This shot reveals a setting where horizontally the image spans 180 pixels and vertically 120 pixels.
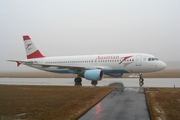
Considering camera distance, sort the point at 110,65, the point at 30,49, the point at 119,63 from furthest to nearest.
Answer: the point at 30,49
the point at 110,65
the point at 119,63

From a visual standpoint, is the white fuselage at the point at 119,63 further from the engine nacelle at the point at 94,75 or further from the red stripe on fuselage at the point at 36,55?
the red stripe on fuselage at the point at 36,55

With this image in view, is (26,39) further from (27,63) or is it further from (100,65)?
(100,65)

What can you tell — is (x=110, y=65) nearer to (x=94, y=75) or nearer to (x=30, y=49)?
(x=94, y=75)

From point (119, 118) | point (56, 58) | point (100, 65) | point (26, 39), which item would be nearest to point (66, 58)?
point (56, 58)

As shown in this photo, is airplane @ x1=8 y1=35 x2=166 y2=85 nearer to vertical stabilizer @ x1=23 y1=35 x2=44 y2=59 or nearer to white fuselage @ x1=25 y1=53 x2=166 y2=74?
white fuselage @ x1=25 y1=53 x2=166 y2=74

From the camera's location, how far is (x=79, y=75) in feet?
85.9

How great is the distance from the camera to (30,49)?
32875mm

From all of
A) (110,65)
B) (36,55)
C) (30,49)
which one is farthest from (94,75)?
A: (30,49)

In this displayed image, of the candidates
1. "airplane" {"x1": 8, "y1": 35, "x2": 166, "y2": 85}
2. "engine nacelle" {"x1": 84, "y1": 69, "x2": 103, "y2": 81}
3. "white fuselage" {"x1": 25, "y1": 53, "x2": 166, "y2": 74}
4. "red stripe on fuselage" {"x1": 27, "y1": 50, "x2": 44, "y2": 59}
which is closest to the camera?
"engine nacelle" {"x1": 84, "y1": 69, "x2": 103, "y2": 81}

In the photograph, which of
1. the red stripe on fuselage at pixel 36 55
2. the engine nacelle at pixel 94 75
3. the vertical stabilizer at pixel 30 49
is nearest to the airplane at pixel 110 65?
the engine nacelle at pixel 94 75

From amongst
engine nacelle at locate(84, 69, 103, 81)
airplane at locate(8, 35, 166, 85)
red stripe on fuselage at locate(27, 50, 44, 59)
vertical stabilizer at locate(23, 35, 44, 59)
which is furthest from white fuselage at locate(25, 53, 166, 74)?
vertical stabilizer at locate(23, 35, 44, 59)

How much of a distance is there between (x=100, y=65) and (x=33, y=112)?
1710cm

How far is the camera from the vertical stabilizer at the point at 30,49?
32725 millimetres

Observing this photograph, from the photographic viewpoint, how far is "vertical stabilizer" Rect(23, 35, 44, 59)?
3272 centimetres
